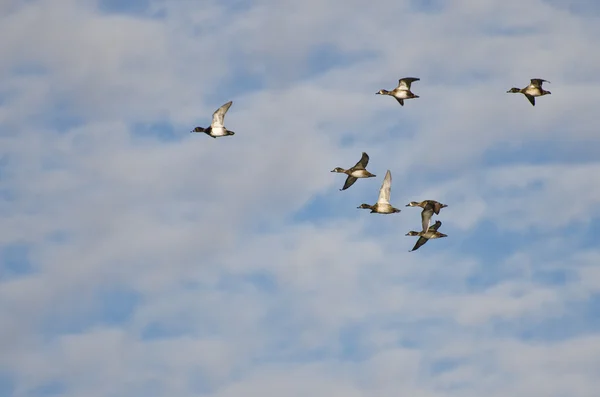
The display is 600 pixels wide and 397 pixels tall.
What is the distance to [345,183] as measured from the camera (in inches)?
5359

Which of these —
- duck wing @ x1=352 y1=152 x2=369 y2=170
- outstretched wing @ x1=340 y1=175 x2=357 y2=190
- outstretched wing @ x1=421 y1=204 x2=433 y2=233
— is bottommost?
outstretched wing @ x1=421 y1=204 x2=433 y2=233

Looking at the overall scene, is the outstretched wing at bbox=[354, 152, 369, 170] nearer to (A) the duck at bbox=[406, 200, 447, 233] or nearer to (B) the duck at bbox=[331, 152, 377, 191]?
(B) the duck at bbox=[331, 152, 377, 191]

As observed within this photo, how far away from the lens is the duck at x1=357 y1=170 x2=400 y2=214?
444 feet

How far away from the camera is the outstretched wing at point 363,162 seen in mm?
134812

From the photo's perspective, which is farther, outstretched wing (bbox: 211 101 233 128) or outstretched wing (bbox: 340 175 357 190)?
outstretched wing (bbox: 340 175 357 190)

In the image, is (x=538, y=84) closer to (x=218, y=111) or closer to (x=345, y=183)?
(x=345, y=183)

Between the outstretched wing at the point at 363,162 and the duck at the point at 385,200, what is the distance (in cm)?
235

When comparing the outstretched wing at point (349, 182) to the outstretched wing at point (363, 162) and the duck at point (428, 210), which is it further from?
the duck at point (428, 210)

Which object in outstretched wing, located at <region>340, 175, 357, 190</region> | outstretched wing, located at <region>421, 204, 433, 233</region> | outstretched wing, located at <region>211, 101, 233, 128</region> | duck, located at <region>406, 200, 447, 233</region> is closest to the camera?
duck, located at <region>406, 200, 447, 233</region>

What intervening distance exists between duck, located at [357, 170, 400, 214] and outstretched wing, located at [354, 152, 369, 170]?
2352 mm

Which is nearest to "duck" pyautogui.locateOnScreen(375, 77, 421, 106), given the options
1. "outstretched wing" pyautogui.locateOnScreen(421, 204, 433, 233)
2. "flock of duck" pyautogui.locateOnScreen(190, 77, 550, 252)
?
"flock of duck" pyautogui.locateOnScreen(190, 77, 550, 252)

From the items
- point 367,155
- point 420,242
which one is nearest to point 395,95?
point 367,155

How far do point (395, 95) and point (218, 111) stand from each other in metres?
16.7

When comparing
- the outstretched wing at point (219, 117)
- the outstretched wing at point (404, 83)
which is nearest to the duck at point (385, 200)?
the outstretched wing at point (404, 83)
